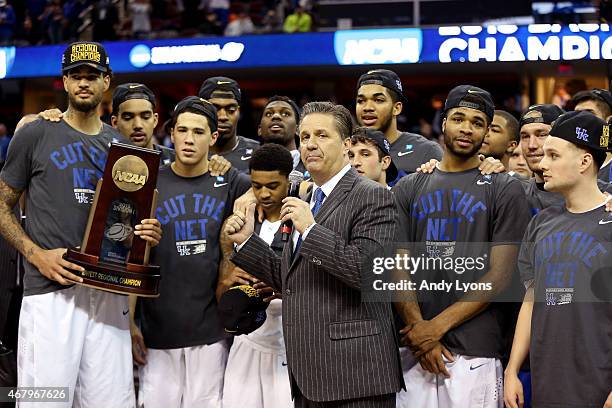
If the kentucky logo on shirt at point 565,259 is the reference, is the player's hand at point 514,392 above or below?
below

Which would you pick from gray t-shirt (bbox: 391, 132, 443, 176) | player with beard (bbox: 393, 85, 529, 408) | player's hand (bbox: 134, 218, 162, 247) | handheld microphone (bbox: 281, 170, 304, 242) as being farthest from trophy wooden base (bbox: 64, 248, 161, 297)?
gray t-shirt (bbox: 391, 132, 443, 176)

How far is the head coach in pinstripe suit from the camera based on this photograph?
10.6 feet

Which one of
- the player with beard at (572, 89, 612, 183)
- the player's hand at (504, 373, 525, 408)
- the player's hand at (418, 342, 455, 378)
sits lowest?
the player's hand at (504, 373, 525, 408)

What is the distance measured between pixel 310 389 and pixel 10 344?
2130 millimetres

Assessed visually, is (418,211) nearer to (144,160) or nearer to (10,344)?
(144,160)

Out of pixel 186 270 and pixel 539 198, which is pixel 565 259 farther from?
pixel 186 270

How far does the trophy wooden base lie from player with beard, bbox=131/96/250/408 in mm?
230

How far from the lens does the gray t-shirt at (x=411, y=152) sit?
4.79 m

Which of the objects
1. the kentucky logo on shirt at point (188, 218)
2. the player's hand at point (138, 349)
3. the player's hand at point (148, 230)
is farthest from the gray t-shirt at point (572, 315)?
the player's hand at point (138, 349)

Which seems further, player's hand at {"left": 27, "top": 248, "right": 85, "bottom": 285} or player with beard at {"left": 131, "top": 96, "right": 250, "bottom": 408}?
player with beard at {"left": 131, "top": 96, "right": 250, "bottom": 408}

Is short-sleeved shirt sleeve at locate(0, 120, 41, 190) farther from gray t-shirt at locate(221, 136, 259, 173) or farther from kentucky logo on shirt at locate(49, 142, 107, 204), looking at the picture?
gray t-shirt at locate(221, 136, 259, 173)

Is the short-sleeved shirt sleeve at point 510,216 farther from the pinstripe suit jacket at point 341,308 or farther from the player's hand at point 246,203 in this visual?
the player's hand at point 246,203

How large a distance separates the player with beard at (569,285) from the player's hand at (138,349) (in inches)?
73.9

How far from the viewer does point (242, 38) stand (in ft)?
43.4
